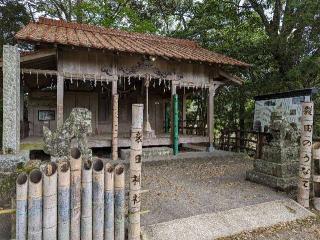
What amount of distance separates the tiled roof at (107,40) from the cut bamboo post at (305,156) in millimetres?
5090

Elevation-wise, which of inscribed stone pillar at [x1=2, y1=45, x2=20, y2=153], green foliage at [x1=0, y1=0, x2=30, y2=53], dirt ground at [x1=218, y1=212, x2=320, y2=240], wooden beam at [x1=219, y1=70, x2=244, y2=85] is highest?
green foliage at [x1=0, y1=0, x2=30, y2=53]

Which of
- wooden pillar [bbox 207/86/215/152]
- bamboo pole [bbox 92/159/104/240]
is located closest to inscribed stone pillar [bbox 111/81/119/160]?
wooden pillar [bbox 207/86/215/152]

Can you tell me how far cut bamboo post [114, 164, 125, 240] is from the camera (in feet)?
12.7

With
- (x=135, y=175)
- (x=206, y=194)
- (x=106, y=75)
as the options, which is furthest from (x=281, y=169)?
(x=106, y=75)

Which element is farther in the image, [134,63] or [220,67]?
[220,67]

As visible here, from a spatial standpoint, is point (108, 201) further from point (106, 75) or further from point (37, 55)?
point (106, 75)

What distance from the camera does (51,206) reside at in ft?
11.2

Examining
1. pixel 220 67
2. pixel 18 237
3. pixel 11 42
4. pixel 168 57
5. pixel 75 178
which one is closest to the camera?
pixel 18 237

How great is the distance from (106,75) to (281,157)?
6.14 meters

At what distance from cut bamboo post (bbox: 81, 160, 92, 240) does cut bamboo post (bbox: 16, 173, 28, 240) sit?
0.67 metres

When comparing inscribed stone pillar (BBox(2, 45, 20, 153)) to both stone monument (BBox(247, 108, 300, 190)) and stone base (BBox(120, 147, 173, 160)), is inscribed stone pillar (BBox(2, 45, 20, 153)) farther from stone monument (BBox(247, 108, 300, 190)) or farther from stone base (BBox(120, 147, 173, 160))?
stone monument (BBox(247, 108, 300, 190))

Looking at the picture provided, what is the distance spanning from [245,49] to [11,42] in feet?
38.6

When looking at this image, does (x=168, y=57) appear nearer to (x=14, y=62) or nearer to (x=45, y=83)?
(x=14, y=62)

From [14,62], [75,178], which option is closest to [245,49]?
[14,62]
